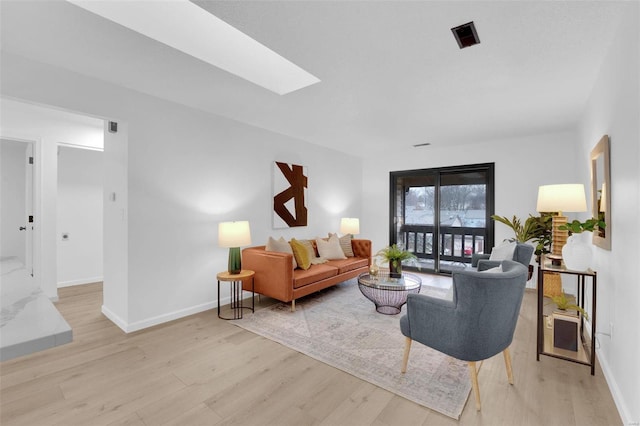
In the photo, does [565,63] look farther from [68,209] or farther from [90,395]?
[68,209]

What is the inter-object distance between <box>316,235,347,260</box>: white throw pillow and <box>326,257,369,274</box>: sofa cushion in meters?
0.10

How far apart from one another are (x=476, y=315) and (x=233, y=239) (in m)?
2.61

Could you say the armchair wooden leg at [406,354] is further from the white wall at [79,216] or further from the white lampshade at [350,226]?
the white wall at [79,216]

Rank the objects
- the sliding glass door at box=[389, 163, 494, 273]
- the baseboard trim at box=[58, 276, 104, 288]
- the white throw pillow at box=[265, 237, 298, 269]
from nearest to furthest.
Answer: the white throw pillow at box=[265, 237, 298, 269], the baseboard trim at box=[58, 276, 104, 288], the sliding glass door at box=[389, 163, 494, 273]

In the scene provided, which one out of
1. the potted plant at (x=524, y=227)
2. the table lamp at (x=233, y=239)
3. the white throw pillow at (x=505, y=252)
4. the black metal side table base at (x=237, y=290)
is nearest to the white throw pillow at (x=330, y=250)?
the black metal side table base at (x=237, y=290)

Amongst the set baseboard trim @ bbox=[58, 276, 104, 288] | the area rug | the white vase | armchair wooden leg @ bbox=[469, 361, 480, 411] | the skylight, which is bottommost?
the area rug

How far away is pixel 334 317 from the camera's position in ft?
11.4

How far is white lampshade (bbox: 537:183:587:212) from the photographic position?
2.63 meters

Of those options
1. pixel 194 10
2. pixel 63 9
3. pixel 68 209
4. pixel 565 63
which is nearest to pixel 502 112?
pixel 565 63

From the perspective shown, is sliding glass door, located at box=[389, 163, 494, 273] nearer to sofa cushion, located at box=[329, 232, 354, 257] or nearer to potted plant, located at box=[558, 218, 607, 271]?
sofa cushion, located at box=[329, 232, 354, 257]

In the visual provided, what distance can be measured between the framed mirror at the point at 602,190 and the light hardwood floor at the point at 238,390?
1.08m

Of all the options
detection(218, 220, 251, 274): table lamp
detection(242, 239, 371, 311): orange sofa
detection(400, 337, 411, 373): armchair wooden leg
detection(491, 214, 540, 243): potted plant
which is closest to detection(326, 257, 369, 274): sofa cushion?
detection(242, 239, 371, 311): orange sofa

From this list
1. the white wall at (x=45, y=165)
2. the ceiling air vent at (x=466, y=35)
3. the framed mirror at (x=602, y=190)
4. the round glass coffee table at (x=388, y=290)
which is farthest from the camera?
the white wall at (x=45, y=165)

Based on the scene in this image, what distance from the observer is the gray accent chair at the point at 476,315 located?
74.0 inches
